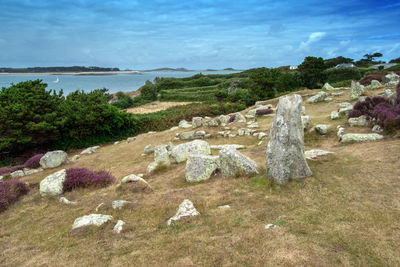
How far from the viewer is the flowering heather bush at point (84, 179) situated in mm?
12602

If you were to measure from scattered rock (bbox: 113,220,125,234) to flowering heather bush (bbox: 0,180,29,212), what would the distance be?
6946 millimetres

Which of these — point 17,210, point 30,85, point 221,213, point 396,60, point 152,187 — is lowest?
point 17,210

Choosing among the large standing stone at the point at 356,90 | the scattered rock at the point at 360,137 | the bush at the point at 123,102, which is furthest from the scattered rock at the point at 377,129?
the bush at the point at 123,102

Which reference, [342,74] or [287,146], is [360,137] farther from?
[342,74]

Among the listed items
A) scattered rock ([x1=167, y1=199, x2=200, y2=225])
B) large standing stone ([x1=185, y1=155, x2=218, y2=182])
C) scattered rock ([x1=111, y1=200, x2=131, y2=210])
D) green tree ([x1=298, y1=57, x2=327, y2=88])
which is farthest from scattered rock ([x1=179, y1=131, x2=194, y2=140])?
green tree ([x1=298, y1=57, x2=327, y2=88])

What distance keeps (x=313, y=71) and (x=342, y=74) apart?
9651 millimetres

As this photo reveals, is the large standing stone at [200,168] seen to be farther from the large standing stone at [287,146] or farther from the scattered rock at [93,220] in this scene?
the scattered rock at [93,220]

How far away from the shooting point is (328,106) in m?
27.3

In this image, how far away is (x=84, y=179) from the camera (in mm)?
12898

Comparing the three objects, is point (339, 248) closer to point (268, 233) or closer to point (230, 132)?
point (268, 233)

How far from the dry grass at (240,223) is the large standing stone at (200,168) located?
1.85 ft

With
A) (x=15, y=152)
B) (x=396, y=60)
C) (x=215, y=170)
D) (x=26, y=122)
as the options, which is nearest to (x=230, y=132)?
(x=215, y=170)

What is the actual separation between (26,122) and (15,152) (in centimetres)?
379

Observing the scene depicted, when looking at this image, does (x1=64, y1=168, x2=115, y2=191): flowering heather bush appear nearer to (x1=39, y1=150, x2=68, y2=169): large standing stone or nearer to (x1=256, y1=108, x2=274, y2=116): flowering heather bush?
(x1=39, y1=150, x2=68, y2=169): large standing stone
